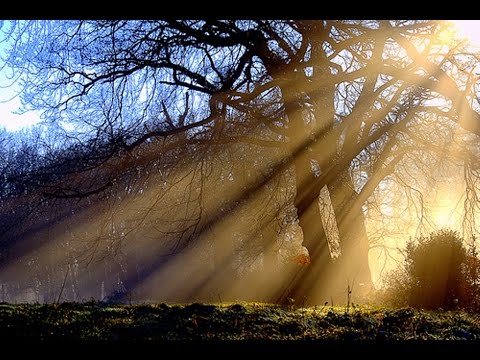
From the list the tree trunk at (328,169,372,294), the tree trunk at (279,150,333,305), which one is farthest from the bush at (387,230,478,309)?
the tree trunk at (279,150,333,305)

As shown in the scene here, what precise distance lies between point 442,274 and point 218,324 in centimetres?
590

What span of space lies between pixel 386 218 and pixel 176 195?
958 centimetres

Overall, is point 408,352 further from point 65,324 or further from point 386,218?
point 386,218

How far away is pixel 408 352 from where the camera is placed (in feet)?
11.5

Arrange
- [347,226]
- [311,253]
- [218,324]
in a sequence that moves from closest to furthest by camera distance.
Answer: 1. [218,324]
2. [311,253]
3. [347,226]

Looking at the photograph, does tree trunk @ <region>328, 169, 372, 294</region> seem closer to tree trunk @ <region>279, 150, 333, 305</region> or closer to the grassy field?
tree trunk @ <region>279, 150, 333, 305</region>

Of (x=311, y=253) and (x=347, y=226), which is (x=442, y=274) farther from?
Result: (x=311, y=253)

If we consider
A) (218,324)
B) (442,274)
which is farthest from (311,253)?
(218,324)

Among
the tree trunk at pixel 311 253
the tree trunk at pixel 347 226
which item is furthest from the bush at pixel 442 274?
the tree trunk at pixel 311 253

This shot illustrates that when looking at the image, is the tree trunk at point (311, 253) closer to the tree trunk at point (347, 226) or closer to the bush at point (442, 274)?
the tree trunk at point (347, 226)

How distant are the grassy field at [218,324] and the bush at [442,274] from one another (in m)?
2.13

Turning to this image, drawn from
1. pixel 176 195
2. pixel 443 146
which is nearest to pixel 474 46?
pixel 443 146

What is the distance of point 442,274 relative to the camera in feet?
32.4

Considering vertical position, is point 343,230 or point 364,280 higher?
point 343,230
